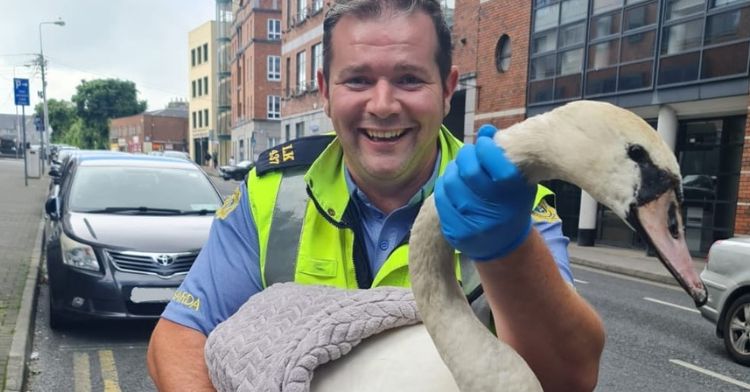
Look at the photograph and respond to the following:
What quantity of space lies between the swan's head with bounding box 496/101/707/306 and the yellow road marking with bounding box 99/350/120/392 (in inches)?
172

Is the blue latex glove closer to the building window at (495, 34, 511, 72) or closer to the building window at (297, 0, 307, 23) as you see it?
the building window at (495, 34, 511, 72)

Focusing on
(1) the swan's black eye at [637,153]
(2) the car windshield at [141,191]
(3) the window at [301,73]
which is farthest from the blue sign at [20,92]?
(1) the swan's black eye at [637,153]

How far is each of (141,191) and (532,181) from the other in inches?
240

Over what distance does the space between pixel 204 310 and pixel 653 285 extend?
964 cm

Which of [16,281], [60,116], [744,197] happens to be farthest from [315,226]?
[60,116]

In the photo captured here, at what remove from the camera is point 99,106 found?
74438 millimetres

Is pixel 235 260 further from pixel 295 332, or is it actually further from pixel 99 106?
pixel 99 106

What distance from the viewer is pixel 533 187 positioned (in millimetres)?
1023

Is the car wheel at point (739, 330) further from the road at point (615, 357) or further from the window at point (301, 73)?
the window at point (301, 73)

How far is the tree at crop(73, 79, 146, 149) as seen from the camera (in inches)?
2908

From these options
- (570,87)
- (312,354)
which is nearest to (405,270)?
(312,354)

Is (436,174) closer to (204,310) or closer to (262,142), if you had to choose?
(204,310)

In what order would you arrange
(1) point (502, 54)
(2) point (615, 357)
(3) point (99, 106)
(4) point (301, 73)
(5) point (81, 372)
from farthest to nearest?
(3) point (99, 106) → (4) point (301, 73) → (1) point (502, 54) → (2) point (615, 357) → (5) point (81, 372)

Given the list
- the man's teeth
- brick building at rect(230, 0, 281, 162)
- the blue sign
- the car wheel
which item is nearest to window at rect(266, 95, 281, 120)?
brick building at rect(230, 0, 281, 162)
